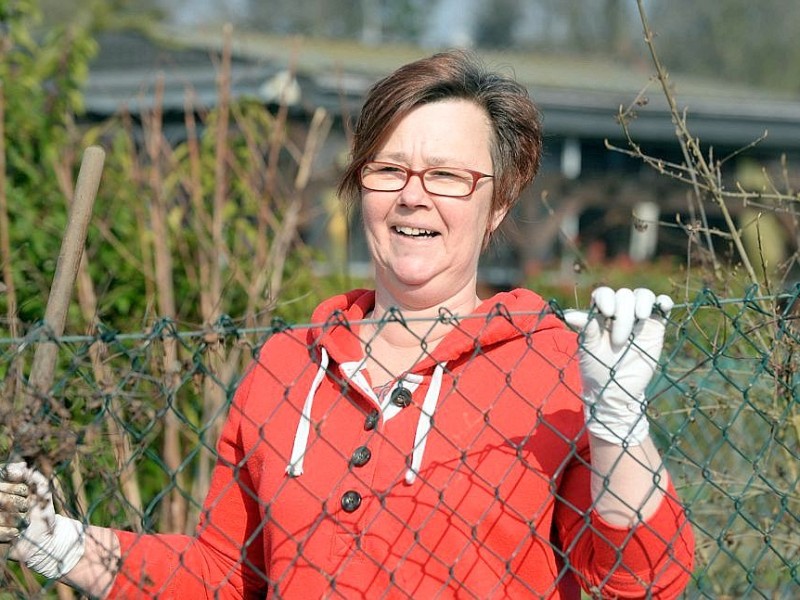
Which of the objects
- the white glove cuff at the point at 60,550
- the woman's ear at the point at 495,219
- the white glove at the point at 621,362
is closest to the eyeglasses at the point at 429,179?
the woman's ear at the point at 495,219

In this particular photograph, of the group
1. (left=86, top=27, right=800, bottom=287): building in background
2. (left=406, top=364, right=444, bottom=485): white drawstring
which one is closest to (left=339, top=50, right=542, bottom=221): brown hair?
(left=406, top=364, right=444, bottom=485): white drawstring

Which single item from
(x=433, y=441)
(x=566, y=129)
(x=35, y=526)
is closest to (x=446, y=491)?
(x=433, y=441)

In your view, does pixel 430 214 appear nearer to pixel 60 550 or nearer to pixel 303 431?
pixel 303 431

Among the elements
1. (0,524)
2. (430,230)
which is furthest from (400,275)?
(0,524)

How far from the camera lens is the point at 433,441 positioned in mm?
2338

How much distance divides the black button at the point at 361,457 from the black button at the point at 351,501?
2.3 inches

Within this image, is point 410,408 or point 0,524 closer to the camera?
point 0,524

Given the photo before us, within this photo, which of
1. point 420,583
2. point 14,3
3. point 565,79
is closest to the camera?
point 420,583

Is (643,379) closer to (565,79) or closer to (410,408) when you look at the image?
(410,408)

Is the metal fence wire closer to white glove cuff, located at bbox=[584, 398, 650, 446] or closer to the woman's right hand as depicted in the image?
the woman's right hand

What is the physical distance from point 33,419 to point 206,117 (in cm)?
338

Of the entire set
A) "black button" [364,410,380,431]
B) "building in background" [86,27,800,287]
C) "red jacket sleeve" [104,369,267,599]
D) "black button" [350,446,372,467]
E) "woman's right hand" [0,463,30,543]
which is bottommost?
"woman's right hand" [0,463,30,543]

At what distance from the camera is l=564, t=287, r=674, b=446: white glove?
2123mm

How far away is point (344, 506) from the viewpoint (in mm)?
2309
